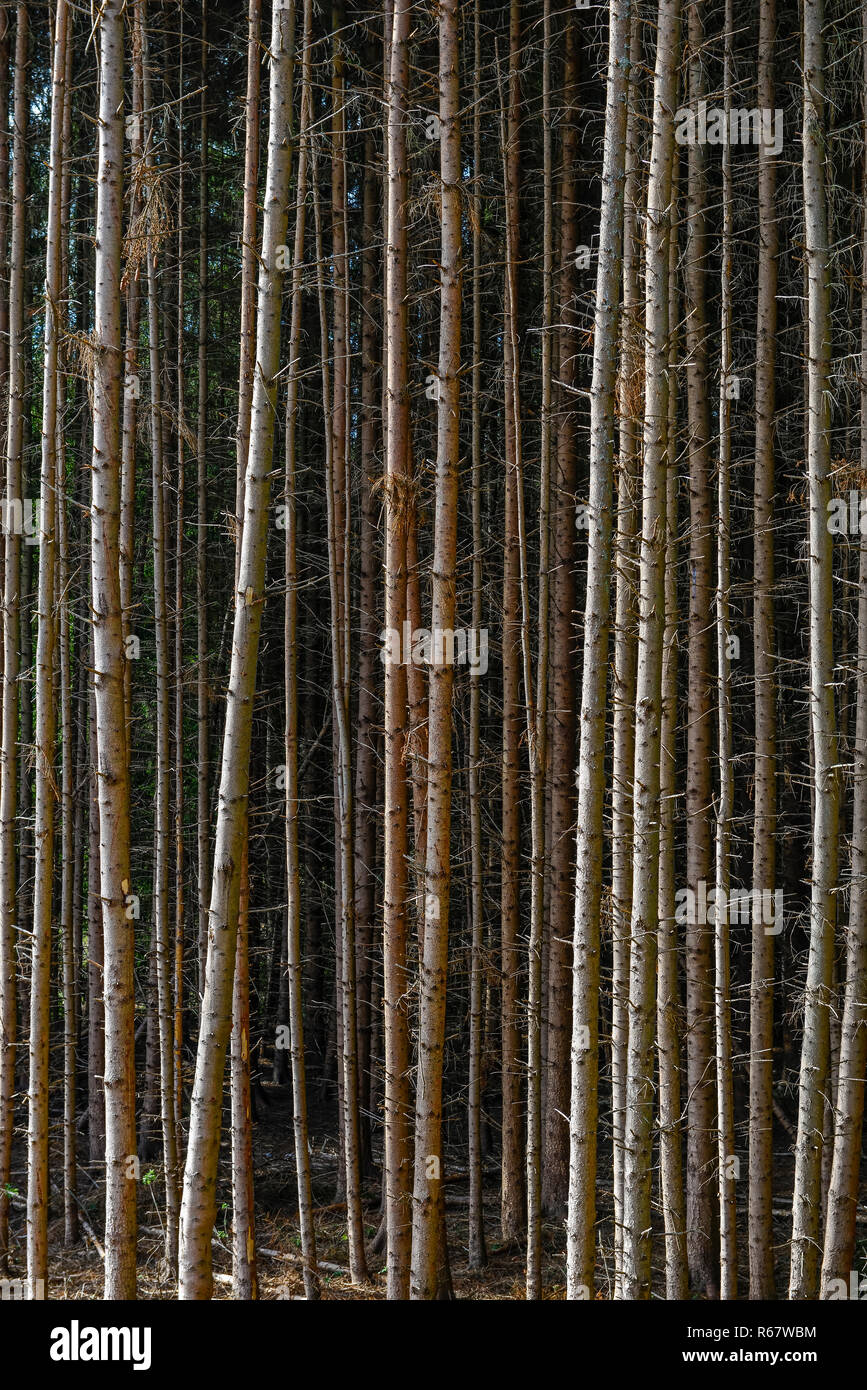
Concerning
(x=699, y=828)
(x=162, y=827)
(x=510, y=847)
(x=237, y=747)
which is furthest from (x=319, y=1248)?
(x=237, y=747)

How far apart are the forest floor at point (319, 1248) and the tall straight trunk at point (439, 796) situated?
6.19ft

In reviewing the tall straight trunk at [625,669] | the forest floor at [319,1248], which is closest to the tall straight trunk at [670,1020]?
the tall straight trunk at [625,669]

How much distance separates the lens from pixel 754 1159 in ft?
24.9

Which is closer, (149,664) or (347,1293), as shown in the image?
(347,1293)

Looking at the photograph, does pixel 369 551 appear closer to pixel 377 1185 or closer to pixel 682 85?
pixel 682 85

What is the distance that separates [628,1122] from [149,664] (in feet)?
30.7

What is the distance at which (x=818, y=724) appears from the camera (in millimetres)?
6066

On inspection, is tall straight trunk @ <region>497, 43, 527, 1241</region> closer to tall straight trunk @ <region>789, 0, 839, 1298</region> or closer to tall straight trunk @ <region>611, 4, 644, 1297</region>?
tall straight trunk @ <region>611, 4, 644, 1297</region>

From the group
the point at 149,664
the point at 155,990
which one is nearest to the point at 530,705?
the point at 155,990

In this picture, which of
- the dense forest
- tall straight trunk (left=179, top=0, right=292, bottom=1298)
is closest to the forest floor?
the dense forest

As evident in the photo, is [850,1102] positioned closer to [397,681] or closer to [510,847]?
[397,681]

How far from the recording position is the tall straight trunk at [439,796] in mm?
5590

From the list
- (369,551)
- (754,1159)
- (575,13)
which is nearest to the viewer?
(754,1159)

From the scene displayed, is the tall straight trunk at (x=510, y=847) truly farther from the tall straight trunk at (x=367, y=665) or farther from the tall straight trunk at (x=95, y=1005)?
the tall straight trunk at (x=95, y=1005)
